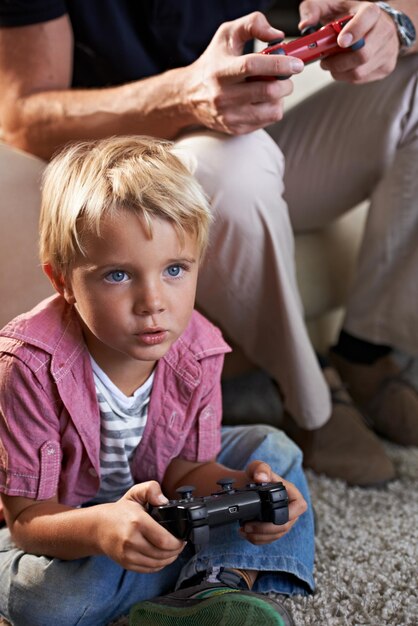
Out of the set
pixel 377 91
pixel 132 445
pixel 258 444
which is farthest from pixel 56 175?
pixel 377 91

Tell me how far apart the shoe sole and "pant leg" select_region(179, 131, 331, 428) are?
0.43 meters

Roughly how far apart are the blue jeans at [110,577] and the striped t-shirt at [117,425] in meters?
0.09

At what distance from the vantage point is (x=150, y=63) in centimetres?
124

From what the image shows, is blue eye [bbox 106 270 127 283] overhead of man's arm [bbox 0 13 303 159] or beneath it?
beneath

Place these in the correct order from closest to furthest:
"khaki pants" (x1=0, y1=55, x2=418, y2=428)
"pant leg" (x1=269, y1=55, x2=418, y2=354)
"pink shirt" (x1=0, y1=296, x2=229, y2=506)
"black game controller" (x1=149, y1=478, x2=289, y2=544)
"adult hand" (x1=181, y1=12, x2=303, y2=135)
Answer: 1. "black game controller" (x1=149, y1=478, x2=289, y2=544)
2. "pink shirt" (x1=0, y1=296, x2=229, y2=506)
3. "adult hand" (x1=181, y1=12, x2=303, y2=135)
4. "khaki pants" (x1=0, y1=55, x2=418, y2=428)
5. "pant leg" (x1=269, y1=55, x2=418, y2=354)

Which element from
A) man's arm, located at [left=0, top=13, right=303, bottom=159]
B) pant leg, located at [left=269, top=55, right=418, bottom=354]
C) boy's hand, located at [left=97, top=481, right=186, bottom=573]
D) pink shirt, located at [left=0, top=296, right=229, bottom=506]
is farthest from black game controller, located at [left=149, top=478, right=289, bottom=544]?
pant leg, located at [left=269, top=55, right=418, bottom=354]

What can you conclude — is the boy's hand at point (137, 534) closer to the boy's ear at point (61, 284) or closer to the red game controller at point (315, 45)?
the boy's ear at point (61, 284)

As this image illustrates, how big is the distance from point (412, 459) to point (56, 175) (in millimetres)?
710

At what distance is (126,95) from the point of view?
1.14m

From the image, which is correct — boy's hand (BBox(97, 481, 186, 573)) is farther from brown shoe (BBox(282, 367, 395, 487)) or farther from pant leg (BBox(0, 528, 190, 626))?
brown shoe (BBox(282, 367, 395, 487))

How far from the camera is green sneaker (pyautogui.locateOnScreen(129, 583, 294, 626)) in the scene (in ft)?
2.57

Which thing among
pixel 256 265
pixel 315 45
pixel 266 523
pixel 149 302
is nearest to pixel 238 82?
pixel 315 45

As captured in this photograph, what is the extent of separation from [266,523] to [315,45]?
1.82ft

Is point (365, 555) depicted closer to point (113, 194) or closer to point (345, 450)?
point (345, 450)
